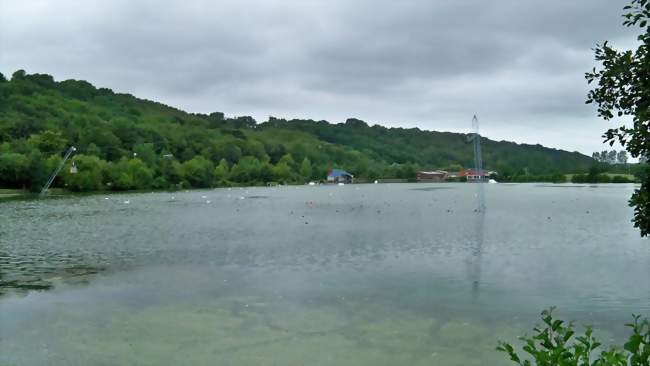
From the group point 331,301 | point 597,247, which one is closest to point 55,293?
point 331,301

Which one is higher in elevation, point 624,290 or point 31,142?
point 31,142

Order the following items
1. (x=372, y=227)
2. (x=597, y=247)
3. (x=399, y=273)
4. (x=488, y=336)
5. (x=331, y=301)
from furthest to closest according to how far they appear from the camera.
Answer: (x=372, y=227), (x=597, y=247), (x=399, y=273), (x=331, y=301), (x=488, y=336)

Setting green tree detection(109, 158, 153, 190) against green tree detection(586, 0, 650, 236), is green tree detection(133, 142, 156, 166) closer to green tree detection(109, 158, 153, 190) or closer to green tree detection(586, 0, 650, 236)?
green tree detection(109, 158, 153, 190)

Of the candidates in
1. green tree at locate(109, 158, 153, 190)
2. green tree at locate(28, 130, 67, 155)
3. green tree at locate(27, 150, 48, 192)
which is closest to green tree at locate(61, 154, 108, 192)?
green tree at locate(109, 158, 153, 190)

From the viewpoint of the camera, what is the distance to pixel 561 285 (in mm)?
18984

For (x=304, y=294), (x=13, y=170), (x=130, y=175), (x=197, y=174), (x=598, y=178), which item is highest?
(x=13, y=170)

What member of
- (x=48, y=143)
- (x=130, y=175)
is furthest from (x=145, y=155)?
(x=48, y=143)

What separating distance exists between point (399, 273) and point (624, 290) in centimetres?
810

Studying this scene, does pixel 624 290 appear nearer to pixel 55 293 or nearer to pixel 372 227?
pixel 55 293

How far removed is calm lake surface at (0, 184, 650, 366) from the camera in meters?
12.4

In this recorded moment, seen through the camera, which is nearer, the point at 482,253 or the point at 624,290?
the point at 624,290

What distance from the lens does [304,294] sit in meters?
18.0

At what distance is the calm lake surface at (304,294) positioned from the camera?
40.8 ft

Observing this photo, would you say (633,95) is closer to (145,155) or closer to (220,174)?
(145,155)
